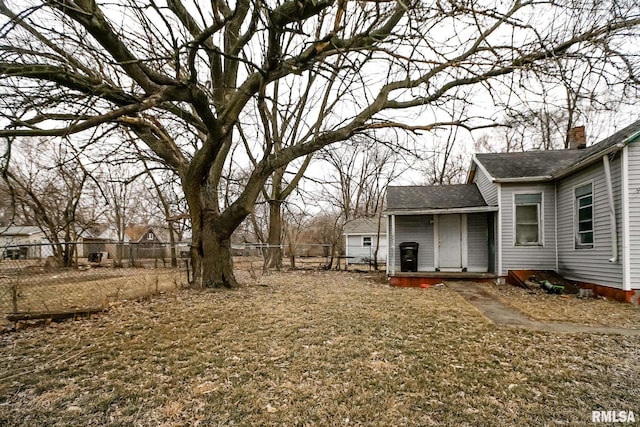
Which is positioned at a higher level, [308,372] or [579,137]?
[579,137]

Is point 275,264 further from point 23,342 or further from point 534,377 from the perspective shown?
point 534,377

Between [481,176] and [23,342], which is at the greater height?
[481,176]

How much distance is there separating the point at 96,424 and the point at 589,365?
4.59 m

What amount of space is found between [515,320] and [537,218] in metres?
6.02

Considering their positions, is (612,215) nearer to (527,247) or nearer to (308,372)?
(527,247)

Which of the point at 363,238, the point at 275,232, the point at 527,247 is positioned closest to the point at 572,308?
the point at 527,247

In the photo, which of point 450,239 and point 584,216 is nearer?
point 584,216

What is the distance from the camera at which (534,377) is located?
129 inches

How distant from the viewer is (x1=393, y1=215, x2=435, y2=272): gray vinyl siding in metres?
12.2

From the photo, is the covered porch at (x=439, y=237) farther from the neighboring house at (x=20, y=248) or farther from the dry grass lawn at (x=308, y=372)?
the neighboring house at (x=20, y=248)

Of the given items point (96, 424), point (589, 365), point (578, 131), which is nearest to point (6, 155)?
point (96, 424)

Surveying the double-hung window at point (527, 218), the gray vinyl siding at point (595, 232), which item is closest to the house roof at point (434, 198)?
the double-hung window at point (527, 218)

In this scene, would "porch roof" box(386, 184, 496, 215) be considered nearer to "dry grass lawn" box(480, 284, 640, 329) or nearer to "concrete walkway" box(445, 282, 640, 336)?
"dry grass lawn" box(480, 284, 640, 329)

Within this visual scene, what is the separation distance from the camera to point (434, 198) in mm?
12664
